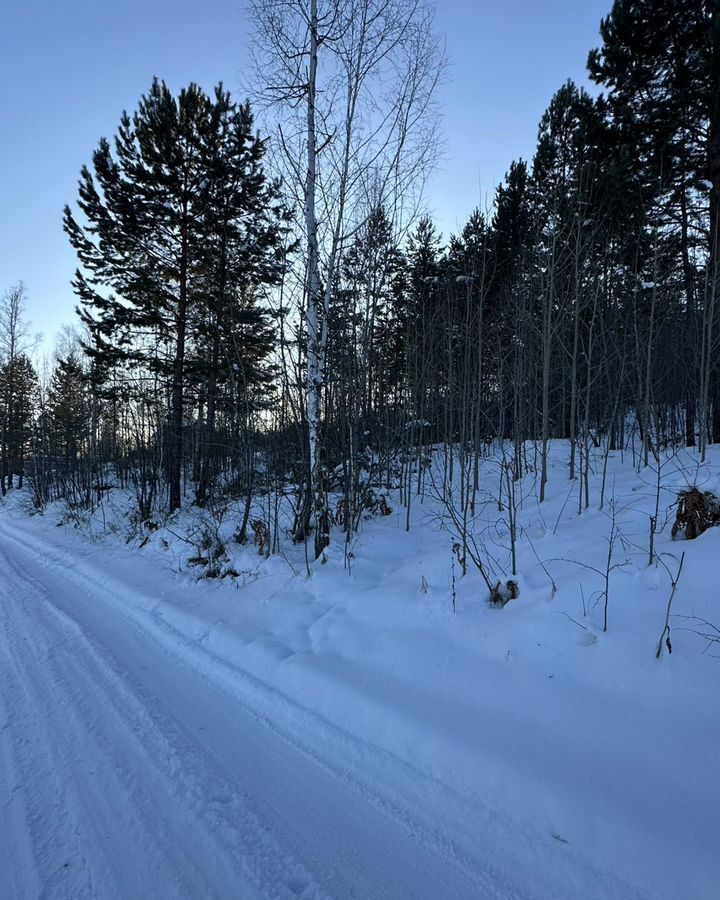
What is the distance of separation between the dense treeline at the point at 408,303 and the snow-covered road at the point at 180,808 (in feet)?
11.5

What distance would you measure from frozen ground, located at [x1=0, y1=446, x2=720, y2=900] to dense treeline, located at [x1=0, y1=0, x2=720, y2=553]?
9.00 ft

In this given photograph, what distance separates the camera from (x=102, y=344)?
12.1 m

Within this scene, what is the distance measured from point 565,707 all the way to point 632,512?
314 centimetres

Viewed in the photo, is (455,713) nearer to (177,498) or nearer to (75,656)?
(75,656)

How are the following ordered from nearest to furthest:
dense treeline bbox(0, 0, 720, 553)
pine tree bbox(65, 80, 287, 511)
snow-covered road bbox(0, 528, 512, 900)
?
snow-covered road bbox(0, 528, 512, 900), dense treeline bbox(0, 0, 720, 553), pine tree bbox(65, 80, 287, 511)

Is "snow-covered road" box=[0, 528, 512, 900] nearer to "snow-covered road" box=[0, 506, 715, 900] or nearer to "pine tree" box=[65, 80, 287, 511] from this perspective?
"snow-covered road" box=[0, 506, 715, 900]

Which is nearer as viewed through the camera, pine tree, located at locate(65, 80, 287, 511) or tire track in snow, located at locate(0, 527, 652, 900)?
tire track in snow, located at locate(0, 527, 652, 900)

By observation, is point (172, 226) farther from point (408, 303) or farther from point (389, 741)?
point (389, 741)

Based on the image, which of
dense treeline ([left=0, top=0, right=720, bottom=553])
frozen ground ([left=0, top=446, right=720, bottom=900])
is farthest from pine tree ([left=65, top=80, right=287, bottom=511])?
frozen ground ([left=0, top=446, right=720, bottom=900])

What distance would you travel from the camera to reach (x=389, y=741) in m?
2.83

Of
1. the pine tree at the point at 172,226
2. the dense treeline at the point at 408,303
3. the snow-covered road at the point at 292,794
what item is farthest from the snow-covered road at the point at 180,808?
the pine tree at the point at 172,226

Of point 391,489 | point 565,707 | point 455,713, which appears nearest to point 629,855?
point 565,707

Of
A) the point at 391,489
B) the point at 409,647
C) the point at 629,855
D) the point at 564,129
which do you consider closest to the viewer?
the point at 629,855

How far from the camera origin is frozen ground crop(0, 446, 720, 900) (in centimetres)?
196
